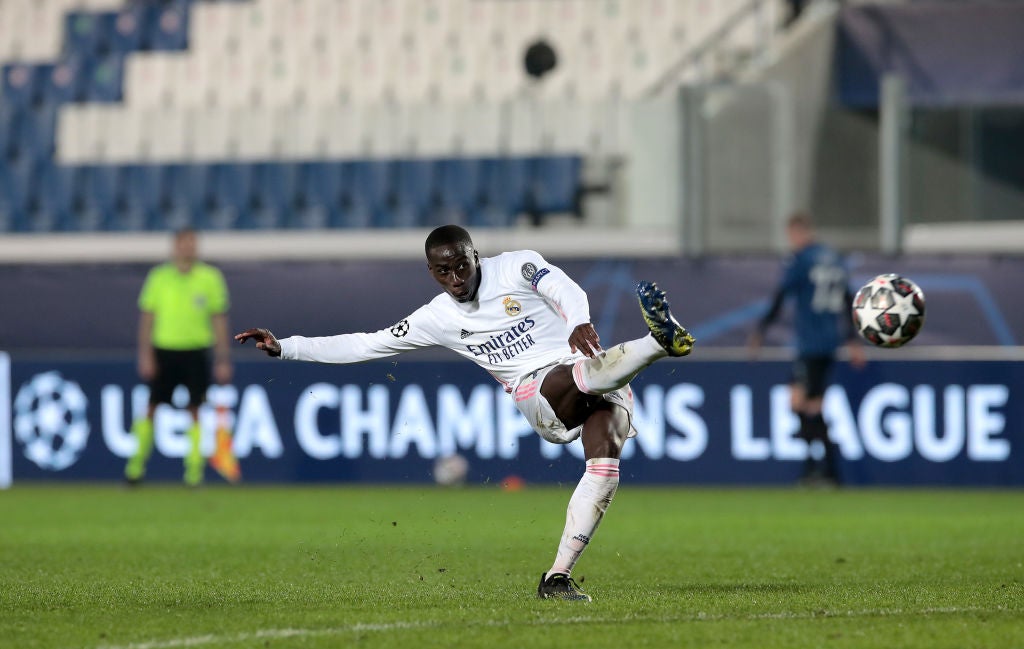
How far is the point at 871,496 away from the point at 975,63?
477 cm

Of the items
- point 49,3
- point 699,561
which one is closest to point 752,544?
point 699,561

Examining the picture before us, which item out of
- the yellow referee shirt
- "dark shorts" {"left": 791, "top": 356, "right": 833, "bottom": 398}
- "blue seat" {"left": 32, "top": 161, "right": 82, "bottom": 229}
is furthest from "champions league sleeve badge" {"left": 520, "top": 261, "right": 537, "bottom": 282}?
"blue seat" {"left": 32, "top": 161, "right": 82, "bottom": 229}

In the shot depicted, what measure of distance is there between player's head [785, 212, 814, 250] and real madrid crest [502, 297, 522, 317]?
677 centimetres

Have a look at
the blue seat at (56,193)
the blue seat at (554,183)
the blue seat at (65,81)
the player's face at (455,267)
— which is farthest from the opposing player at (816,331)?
the blue seat at (65,81)

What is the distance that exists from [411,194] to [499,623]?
41.1 ft

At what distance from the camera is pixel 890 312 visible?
321 inches

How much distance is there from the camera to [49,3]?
22016 mm

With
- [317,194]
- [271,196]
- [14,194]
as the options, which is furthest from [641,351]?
[14,194]

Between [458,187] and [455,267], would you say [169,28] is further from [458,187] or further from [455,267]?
[455,267]

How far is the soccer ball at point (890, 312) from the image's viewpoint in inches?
319

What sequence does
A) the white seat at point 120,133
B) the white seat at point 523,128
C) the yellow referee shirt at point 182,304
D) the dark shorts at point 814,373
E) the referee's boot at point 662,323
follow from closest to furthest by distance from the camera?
the referee's boot at point 662,323, the dark shorts at point 814,373, the yellow referee shirt at point 182,304, the white seat at point 523,128, the white seat at point 120,133

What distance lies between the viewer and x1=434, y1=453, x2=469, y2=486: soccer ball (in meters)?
13.9

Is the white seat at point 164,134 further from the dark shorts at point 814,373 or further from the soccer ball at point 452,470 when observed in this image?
the dark shorts at point 814,373

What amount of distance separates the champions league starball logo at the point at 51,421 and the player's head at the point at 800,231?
6345mm
